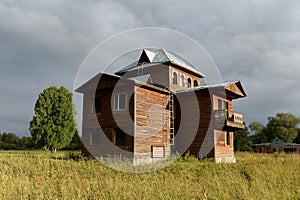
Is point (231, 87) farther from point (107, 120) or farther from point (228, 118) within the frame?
point (107, 120)

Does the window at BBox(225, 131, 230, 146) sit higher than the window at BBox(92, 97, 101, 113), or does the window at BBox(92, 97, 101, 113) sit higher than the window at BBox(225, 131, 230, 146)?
the window at BBox(92, 97, 101, 113)

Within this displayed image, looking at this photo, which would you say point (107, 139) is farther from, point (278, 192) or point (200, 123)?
point (278, 192)

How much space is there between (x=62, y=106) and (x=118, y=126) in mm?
27747

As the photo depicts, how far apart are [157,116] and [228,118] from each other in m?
6.38

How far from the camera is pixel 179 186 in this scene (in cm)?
1014

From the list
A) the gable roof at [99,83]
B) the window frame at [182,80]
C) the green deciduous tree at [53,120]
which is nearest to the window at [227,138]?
the window frame at [182,80]

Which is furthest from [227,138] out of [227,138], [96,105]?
[96,105]

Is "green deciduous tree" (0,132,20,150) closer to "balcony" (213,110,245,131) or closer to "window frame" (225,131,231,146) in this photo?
"window frame" (225,131,231,146)

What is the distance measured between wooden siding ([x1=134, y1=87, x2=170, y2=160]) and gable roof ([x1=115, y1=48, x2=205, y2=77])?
180 inches

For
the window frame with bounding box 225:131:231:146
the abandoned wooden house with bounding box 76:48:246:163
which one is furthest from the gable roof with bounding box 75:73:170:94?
the window frame with bounding box 225:131:231:146

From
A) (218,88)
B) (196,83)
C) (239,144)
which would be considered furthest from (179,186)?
(239,144)

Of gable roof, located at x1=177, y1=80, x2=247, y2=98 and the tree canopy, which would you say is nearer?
gable roof, located at x1=177, y1=80, x2=247, y2=98

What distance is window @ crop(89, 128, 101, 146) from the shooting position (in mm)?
23208

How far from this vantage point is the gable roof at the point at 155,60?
27.9m
